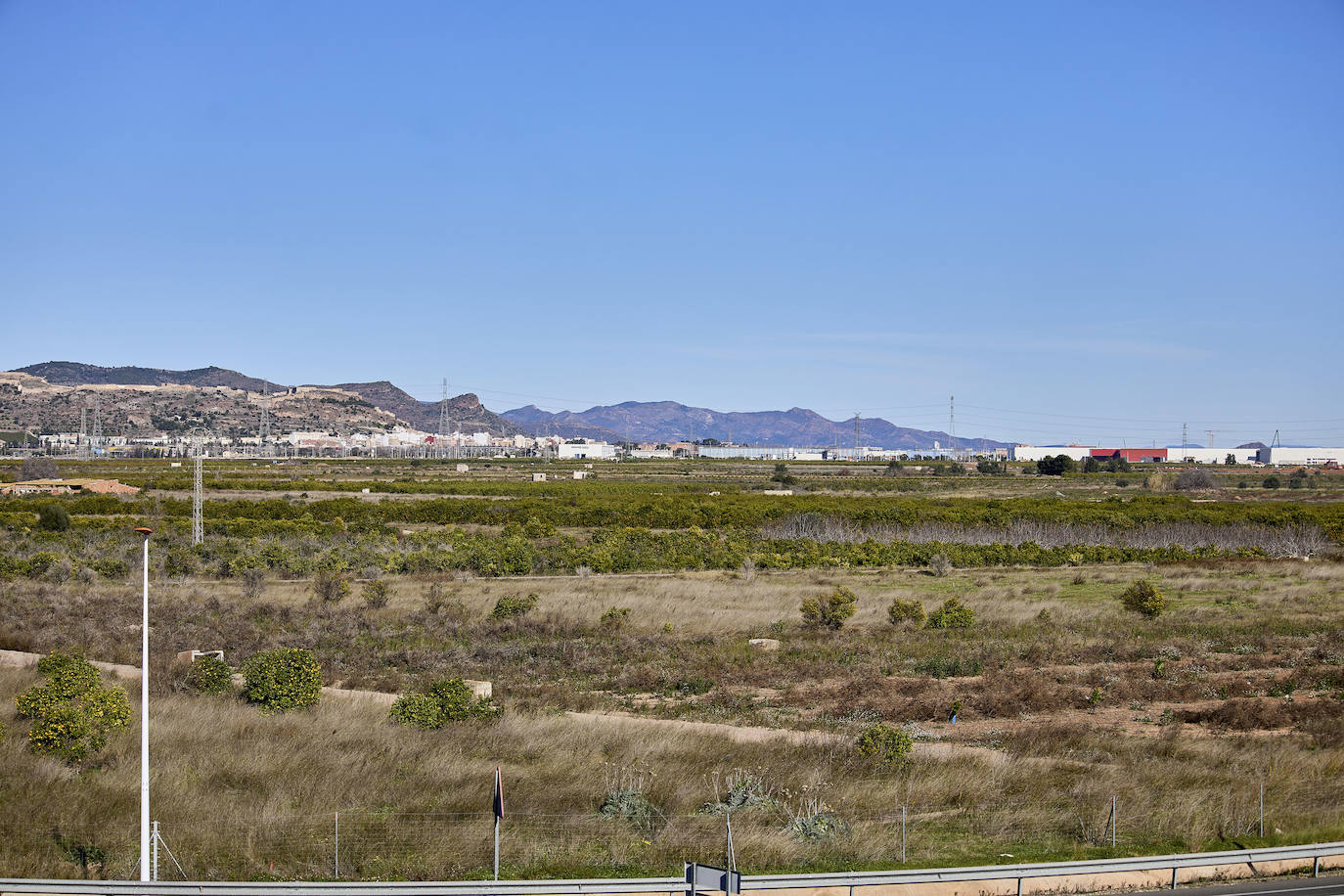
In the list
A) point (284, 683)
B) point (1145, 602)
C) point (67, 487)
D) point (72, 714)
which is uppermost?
point (67, 487)

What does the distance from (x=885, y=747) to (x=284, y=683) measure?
1058cm

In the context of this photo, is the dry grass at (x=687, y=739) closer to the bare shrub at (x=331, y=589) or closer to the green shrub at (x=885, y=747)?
the green shrub at (x=885, y=747)

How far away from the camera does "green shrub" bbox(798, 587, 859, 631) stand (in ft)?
92.0

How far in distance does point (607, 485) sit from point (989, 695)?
71.3 meters

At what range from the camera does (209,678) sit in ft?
64.0

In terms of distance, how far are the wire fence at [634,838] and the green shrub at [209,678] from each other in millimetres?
6921

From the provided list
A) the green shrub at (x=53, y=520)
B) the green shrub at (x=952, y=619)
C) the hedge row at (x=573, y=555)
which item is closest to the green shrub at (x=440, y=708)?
the green shrub at (x=952, y=619)

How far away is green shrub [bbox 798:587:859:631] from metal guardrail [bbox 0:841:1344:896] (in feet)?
53.8

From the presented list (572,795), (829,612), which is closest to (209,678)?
(572,795)

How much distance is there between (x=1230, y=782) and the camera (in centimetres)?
1471

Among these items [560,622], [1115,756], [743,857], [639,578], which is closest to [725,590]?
[639,578]

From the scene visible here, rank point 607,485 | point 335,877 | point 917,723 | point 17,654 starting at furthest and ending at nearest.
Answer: point 607,485
point 17,654
point 917,723
point 335,877

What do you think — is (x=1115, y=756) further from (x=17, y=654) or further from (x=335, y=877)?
(x=17, y=654)

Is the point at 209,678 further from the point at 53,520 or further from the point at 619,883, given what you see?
the point at 53,520
